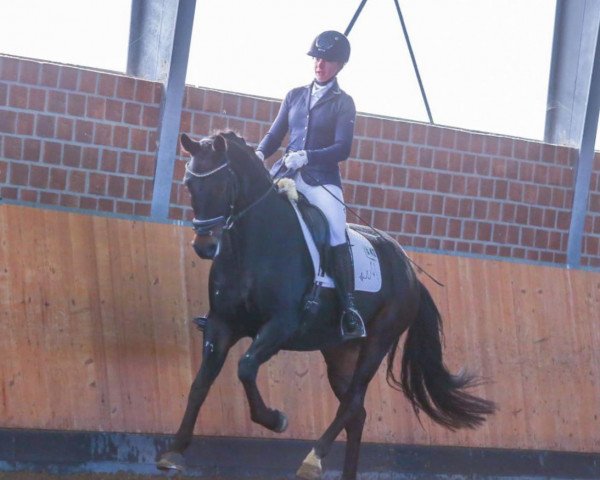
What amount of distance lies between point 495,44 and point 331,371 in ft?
15.8

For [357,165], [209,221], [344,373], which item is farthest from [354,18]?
[209,221]

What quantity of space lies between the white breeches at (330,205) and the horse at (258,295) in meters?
0.29

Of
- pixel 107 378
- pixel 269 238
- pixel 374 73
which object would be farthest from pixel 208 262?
pixel 374 73

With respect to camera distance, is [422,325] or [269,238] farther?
[422,325]

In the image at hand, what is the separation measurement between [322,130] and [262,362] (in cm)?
158

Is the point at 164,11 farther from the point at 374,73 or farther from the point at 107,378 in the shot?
the point at 107,378

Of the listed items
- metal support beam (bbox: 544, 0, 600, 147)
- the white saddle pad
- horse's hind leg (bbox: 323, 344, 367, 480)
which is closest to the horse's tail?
horse's hind leg (bbox: 323, 344, 367, 480)

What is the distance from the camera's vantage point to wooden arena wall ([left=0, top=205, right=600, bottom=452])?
7766mm

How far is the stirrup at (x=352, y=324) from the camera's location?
7.47 m

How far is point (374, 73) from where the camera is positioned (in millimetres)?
11062

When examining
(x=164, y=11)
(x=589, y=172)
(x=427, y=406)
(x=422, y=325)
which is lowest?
(x=427, y=406)

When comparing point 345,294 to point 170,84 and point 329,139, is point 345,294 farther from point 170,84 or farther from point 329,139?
point 170,84

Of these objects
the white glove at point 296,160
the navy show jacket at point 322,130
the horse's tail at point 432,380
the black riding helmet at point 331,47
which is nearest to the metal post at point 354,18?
the horse's tail at point 432,380

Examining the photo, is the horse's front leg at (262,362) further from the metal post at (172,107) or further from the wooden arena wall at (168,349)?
the metal post at (172,107)
